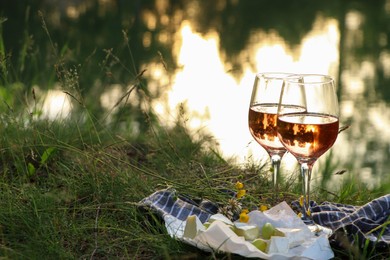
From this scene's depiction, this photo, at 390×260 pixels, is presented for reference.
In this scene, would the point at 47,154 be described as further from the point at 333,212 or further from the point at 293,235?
the point at 293,235

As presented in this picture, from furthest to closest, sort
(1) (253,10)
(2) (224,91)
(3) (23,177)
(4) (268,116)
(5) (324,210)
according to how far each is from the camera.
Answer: (1) (253,10)
(2) (224,91)
(3) (23,177)
(5) (324,210)
(4) (268,116)

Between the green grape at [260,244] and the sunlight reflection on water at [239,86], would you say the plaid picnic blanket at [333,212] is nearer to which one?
the green grape at [260,244]

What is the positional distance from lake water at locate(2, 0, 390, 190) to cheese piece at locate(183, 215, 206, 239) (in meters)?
1.69

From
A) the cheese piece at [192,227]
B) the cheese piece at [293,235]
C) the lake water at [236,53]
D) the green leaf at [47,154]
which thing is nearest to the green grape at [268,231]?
the cheese piece at [293,235]

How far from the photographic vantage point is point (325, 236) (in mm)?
2248

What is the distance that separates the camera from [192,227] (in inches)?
87.4

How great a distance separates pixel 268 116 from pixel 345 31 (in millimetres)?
8020

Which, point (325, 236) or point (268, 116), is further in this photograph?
point (268, 116)

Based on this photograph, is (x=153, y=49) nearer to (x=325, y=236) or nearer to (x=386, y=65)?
(x=386, y=65)

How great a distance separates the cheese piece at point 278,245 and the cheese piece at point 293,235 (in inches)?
2.0

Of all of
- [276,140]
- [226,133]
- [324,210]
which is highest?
[276,140]

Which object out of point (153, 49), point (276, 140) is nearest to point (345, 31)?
point (153, 49)

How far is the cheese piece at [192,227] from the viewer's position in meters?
2.21

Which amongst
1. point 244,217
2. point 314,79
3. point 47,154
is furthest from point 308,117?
point 47,154
